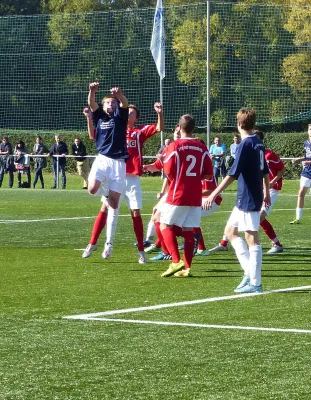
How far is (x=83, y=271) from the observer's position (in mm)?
12086

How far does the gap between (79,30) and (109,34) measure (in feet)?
4.42

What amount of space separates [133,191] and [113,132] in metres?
1.07

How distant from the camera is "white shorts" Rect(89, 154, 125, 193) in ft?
41.3

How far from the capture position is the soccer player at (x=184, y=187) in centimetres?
1140

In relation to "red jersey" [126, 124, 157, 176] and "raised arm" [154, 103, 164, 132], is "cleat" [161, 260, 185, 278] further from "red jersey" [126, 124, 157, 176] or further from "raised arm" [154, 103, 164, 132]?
"red jersey" [126, 124, 157, 176]

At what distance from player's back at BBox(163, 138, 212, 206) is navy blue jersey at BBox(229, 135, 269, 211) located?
1291 millimetres

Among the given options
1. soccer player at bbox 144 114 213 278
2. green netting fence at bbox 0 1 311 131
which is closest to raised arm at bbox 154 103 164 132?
soccer player at bbox 144 114 213 278

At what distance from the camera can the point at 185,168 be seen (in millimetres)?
11438

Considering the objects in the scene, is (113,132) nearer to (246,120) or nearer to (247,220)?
(246,120)

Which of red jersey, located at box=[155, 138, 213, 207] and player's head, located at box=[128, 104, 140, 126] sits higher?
player's head, located at box=[128, 104, 140, 126]

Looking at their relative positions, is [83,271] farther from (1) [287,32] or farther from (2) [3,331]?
(1) [287,32]

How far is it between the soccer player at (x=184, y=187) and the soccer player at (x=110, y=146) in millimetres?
1147

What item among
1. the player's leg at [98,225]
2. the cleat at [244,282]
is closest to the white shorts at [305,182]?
the player's leg at [98,225]

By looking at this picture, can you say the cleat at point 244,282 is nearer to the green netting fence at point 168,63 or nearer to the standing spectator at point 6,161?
the green netting fence at point 168,63
